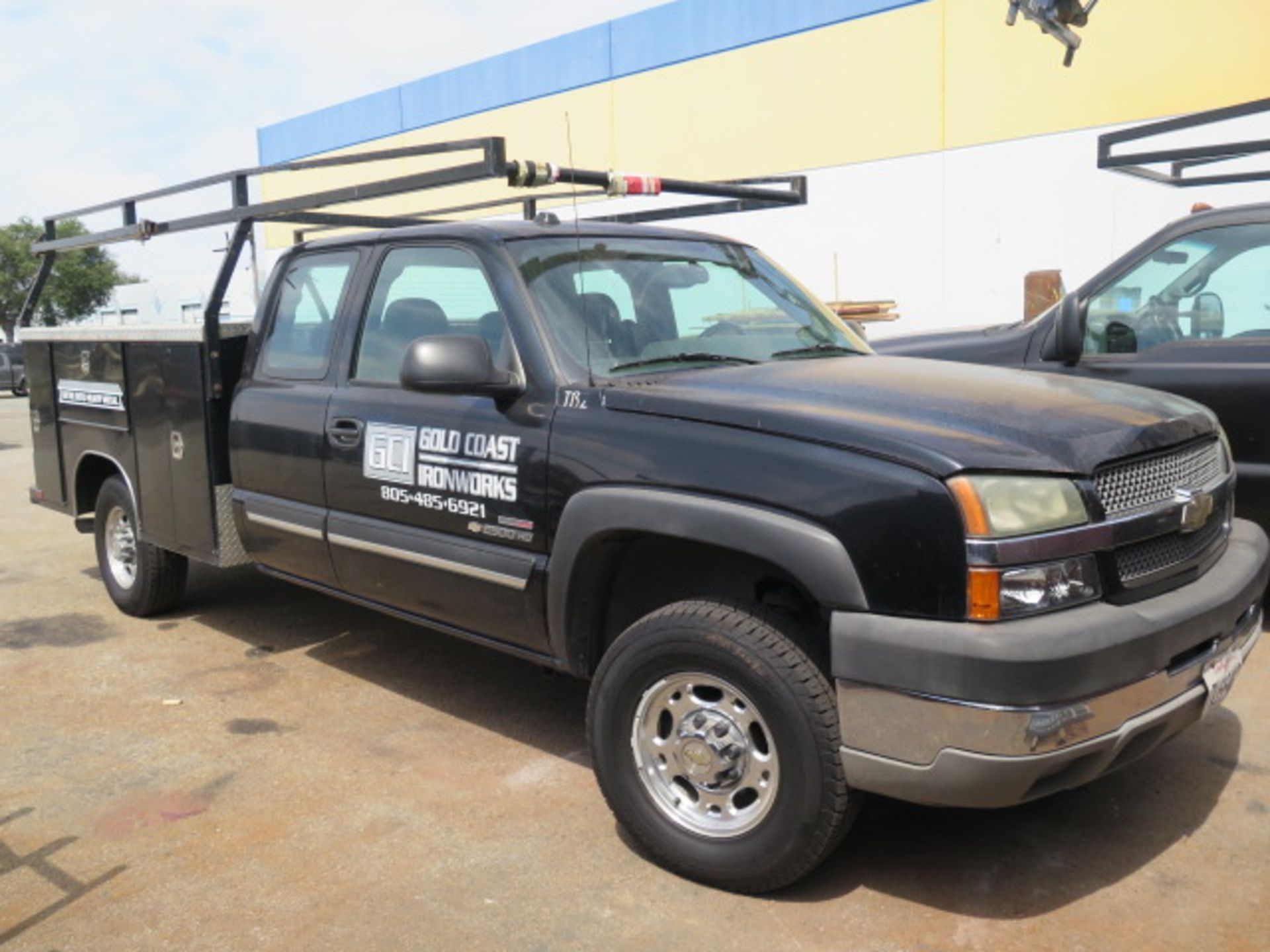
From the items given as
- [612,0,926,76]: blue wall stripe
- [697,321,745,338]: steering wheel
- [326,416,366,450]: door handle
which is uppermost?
[612,0,926,76]: blue wall stripe

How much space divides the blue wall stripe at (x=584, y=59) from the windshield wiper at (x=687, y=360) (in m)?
15.8

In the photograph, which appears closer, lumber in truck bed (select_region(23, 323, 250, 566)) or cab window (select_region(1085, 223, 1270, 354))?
lumber in truck bed (select_region(23, 323, 250, 566))

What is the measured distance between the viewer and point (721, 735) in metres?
3.02

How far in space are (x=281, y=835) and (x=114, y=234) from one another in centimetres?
361

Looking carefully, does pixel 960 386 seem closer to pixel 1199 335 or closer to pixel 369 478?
pixel 369 478

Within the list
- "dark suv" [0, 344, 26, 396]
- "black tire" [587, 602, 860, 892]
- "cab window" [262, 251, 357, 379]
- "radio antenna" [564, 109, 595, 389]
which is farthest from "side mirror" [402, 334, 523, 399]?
"dark suv" [0, 344, 26, 396]

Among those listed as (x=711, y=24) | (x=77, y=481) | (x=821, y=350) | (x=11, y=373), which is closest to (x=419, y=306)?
(x=821, y=350)

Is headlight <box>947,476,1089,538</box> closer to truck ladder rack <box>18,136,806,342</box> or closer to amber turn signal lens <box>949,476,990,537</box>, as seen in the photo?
amber turn signal lens <box>949,476,990,537</box>

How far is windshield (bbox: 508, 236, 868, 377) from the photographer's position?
3717mm

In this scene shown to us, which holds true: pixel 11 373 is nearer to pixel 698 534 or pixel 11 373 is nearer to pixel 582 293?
pixel 582 293

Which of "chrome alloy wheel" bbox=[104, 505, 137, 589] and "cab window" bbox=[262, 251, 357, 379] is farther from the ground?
"cab window" bbox=[262, 251, 357, 379]

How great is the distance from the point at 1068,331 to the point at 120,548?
498 centimetres

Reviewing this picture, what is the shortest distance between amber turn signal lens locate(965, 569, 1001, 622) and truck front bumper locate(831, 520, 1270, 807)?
0.09 feet

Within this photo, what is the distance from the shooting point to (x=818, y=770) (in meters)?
2.79
